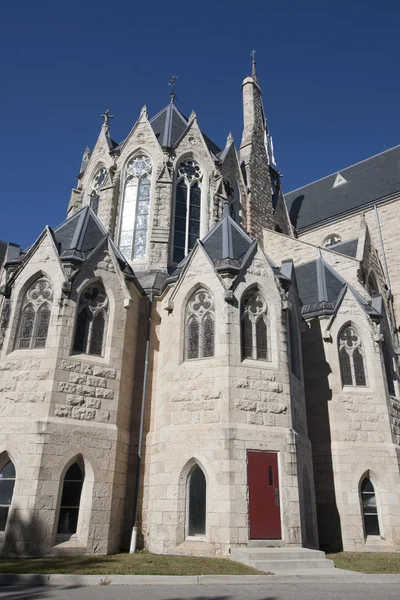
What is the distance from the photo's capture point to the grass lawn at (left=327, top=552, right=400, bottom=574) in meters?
9.48

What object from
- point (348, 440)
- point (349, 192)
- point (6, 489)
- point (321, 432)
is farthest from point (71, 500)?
point (349, 192)

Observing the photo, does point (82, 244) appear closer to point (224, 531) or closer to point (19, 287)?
point (19, 287)

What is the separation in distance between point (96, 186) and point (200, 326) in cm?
1071

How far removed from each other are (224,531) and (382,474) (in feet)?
20.3

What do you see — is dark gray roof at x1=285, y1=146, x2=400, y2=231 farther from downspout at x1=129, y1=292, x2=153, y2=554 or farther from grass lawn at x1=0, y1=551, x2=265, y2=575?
grass lawn at x1=0, y1=551, x2=265, y2=575

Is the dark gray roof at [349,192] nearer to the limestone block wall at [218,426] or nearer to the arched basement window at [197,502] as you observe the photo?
the limestone block wall at [218,426]

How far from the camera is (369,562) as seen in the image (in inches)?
425

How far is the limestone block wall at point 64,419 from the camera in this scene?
35.3ft

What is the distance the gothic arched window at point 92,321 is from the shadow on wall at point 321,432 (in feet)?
23.2

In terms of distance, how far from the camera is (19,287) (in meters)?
13.3

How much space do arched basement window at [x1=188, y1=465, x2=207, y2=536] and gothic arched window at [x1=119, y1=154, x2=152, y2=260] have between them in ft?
30.3

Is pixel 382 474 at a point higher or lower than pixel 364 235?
lower

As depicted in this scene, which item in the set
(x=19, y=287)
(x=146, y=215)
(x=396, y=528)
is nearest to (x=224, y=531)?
(x=396, y=528)

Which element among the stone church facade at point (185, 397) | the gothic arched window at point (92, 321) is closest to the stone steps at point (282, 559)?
the stone church facade at point (185, 397)
